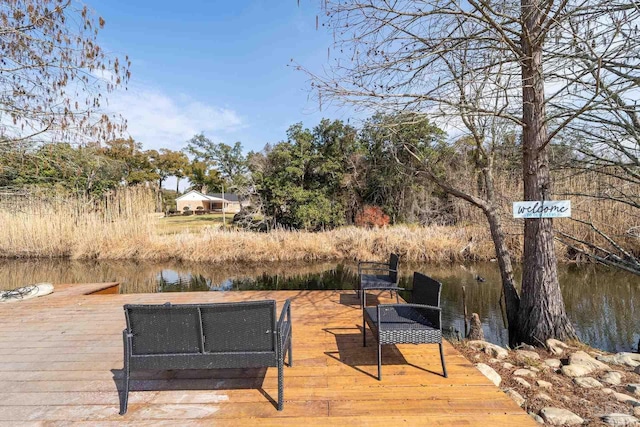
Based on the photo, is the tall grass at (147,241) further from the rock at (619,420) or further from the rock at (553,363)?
the rock at (619,420)

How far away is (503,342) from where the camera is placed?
460cm

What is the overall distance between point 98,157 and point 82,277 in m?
6.67

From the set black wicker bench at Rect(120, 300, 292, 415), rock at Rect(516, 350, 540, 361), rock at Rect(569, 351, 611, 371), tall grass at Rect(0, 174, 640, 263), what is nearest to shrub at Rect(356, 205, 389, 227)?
tall grass at Rect(0, 174, 640, 263)

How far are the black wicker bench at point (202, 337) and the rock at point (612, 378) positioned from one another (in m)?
2.72

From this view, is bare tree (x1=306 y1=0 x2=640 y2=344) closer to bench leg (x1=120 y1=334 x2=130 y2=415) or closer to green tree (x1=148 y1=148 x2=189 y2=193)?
bench leg (x1=120 y1=334 x2=130 y2=415)

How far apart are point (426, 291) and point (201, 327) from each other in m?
1.77

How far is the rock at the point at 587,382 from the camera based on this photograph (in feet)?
8.30

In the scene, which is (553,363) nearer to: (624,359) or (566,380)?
(566,380)

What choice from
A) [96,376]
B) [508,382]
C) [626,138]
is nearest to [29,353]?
[96,376]

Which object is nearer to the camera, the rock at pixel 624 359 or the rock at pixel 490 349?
the rock at pixel 624 359

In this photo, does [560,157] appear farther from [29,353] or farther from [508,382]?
[29,353]

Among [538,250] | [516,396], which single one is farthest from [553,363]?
[538,250]

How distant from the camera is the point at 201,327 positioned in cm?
193

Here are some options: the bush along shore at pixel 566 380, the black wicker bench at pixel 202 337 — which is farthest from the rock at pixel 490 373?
the black wicker bench at pixel 202 337
